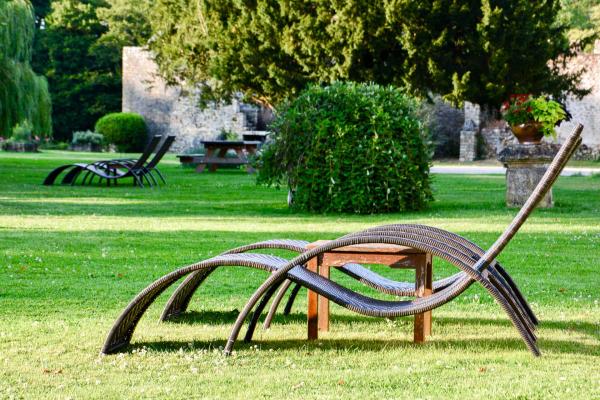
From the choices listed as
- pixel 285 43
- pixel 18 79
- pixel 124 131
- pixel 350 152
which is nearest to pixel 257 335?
pixel 350 152

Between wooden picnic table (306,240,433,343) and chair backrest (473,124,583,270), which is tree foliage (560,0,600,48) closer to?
wooden picnic table (306,240,433,343)

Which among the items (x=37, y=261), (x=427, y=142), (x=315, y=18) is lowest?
(x=37, y=261)

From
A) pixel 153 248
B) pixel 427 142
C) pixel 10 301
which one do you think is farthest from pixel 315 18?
pixel 10 301

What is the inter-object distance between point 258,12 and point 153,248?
15094mm

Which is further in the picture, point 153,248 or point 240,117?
point 240,117

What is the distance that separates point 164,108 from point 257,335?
135 feet

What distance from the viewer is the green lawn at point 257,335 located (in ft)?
14.6

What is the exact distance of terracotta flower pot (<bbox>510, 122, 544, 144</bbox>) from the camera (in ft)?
47.3

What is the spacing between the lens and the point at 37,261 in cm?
865

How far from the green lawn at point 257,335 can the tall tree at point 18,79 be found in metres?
11.0

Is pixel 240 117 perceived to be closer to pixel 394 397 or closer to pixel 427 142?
pixel 427 142

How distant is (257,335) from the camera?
224 inches

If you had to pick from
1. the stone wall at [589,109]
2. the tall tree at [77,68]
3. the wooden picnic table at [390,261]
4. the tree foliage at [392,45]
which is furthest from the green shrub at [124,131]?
the wooden picnic table at [390,261]

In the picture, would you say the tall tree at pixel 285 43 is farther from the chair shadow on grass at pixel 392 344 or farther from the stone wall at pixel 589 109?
the chair shadow on grass at pixel 392 344
